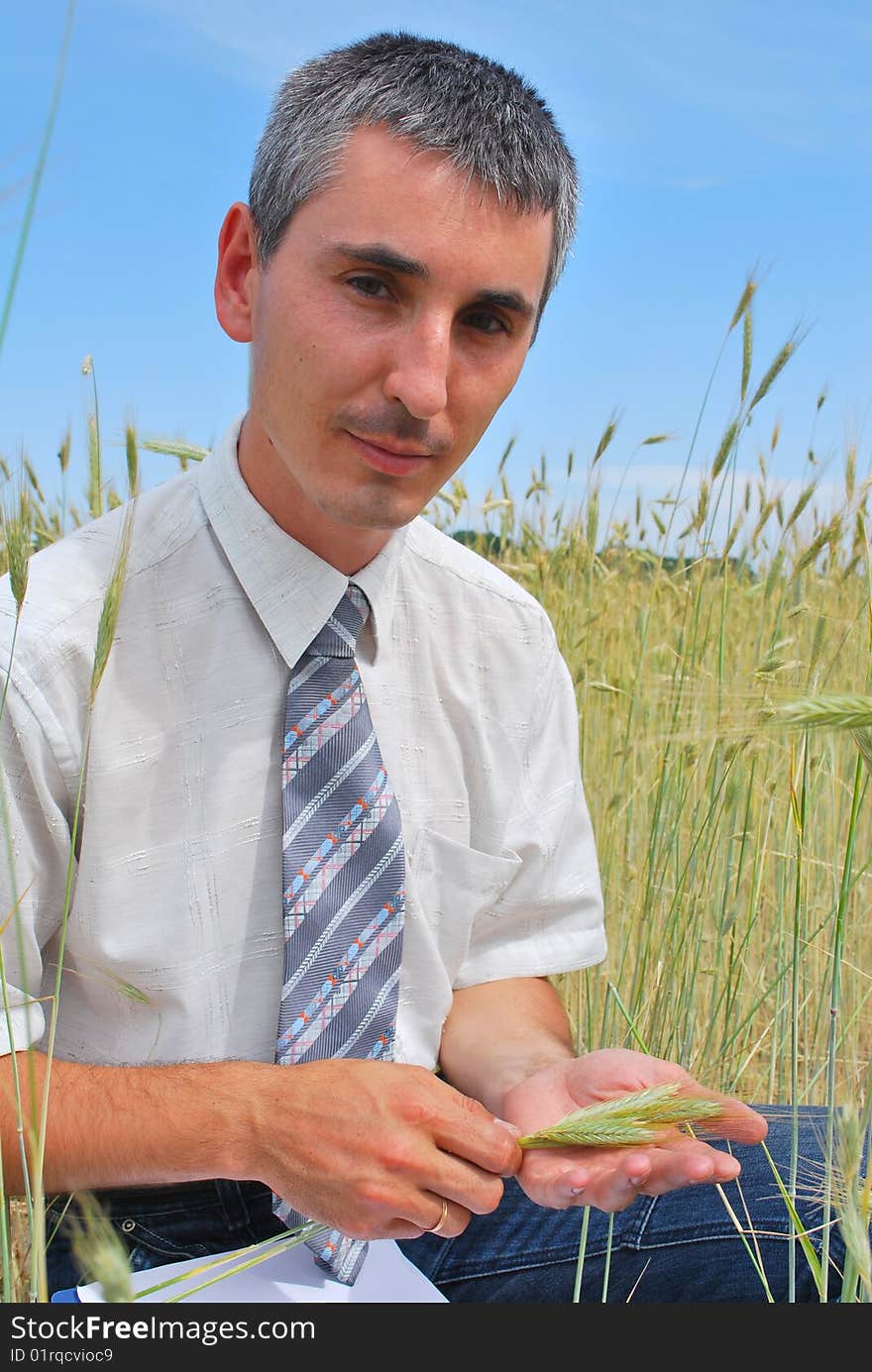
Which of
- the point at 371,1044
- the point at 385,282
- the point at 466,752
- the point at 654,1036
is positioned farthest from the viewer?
the point at 654,1036

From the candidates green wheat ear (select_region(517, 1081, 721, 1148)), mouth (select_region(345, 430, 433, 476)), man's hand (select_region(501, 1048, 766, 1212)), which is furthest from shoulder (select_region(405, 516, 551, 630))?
green wheat ear (select_region(517, 1081, 721, 1148))

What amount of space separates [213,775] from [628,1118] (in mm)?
517

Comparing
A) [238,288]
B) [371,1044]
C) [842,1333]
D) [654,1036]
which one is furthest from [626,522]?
[842,1333]

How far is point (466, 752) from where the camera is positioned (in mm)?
1363

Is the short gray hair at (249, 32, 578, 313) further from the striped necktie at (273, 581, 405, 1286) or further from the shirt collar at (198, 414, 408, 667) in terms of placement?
the striped necktie at (273, 581, 405, 1286)

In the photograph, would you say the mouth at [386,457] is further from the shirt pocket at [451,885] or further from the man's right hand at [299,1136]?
the man's right hand at [299,1136]

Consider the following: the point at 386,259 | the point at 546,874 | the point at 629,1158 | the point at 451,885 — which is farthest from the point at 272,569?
the point at 629,1158

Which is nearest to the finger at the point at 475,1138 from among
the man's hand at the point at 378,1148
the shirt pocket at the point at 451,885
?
the man's hand at the point at 378,1148

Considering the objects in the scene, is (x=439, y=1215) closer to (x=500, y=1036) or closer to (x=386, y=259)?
(x=500, y=1036)

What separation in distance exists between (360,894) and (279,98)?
831 millimetres

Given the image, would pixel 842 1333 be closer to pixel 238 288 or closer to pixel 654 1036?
pixel 654 1036

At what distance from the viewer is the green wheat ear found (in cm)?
85

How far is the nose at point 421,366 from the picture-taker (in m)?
1.04

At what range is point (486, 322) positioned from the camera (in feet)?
3.68
